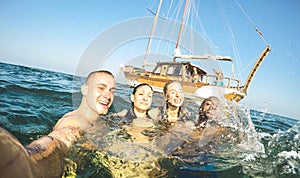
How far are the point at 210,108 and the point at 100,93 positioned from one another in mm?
3488

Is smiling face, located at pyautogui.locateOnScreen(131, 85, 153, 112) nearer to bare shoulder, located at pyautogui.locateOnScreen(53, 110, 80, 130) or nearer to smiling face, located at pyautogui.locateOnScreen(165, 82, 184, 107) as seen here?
smiling face, located at pyautogui.locateOnScreen(165, 82, 184, 107)

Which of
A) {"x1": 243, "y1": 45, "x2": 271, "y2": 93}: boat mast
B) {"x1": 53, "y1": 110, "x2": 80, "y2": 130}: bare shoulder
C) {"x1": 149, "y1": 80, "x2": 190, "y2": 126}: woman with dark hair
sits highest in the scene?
{"x1": 243, "y1": 45, "x2": 271, "y2": 93}: boat mast

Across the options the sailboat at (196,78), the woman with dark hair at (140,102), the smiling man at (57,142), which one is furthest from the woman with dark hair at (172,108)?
the sailboat at (196,78)

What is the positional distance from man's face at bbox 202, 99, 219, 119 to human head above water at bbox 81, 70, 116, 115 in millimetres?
3229

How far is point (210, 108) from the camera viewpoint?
582 centimetres

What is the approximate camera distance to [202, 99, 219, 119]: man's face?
5805mm

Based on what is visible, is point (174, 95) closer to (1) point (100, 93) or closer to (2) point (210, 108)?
(2) point (210, 108)

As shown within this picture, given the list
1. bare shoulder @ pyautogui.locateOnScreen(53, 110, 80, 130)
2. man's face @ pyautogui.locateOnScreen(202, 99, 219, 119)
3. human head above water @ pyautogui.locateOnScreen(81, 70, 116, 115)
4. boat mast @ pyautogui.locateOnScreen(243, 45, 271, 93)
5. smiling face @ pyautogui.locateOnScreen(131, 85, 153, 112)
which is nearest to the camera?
bare shoulder @ pyautogui.locateOnScreen(53, 110, 80, 130)

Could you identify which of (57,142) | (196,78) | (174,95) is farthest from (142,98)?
(196,78)

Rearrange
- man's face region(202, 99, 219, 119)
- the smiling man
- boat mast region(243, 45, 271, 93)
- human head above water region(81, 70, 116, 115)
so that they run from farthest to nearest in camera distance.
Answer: boat mast region(243, 45, 271, 93)
man's face region(202, 99, 219, 119)
human head above water region(81, 70, 116, 115)
the smiling man

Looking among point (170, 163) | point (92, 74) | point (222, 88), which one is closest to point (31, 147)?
point (92, 74)

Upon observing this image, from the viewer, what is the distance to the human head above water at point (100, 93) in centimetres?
339

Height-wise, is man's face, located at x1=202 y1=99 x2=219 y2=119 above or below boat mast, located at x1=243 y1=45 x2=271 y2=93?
below

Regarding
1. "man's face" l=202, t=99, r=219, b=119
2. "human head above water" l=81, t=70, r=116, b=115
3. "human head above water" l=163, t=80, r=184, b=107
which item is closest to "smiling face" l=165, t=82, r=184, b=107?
"human head above water" l=163, t=80, r=184, b=107
